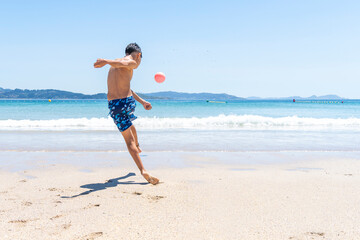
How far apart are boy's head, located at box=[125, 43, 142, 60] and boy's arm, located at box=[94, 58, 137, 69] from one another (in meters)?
0.21

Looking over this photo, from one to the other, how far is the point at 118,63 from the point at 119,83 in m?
0.48

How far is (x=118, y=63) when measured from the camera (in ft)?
11.7

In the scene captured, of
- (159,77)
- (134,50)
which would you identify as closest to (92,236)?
(134,50)

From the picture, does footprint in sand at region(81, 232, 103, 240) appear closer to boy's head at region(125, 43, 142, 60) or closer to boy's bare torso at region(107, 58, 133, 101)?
boy's bare torso at region(107, 58, 133, 101)

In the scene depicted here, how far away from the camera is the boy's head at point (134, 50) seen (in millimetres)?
4035

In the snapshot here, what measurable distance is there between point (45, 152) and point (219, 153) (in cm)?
355

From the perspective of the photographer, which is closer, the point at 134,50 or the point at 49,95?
the point at 134,50

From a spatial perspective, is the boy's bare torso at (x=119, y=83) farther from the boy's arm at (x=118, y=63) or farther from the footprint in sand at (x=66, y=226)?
the footprint in sand at (x=66, y=226)

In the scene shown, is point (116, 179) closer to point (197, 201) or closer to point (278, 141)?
point (197, 201)

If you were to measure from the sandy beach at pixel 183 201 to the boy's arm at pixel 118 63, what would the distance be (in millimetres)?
1430

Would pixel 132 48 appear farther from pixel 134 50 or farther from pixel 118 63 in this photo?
pixel 118 63

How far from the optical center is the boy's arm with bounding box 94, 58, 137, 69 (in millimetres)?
3291

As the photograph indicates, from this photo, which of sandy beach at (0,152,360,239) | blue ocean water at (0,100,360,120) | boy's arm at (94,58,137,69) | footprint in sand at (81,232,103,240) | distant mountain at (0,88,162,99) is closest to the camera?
footprint in sand at (81,232,103,240)

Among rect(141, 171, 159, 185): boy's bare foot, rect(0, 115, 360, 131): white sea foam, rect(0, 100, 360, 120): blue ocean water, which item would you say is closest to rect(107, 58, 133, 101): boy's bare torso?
rect(141, 171, 159, 185): boy's bare foot
